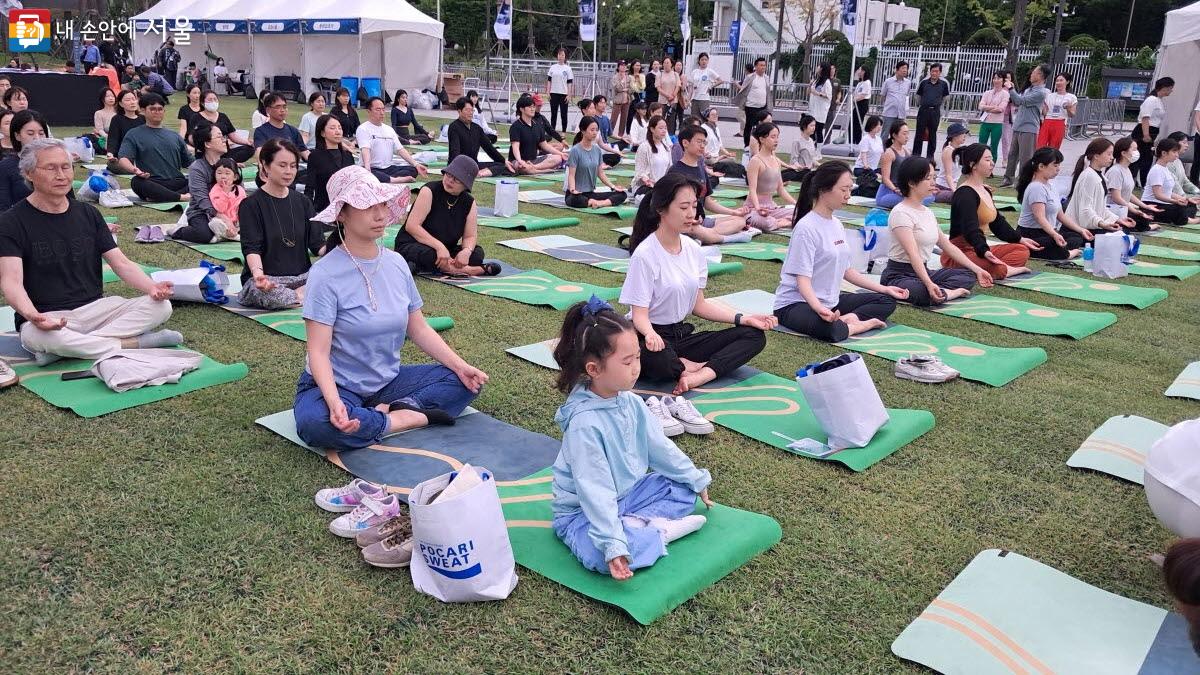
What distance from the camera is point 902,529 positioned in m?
3.61

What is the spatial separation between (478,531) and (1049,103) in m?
13.8

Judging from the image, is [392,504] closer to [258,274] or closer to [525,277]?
[258,274]

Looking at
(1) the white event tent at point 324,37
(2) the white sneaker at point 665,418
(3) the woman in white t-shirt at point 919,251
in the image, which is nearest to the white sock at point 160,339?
(2) the white sneaker at point 665,418

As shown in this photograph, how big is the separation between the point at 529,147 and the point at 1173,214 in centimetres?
915

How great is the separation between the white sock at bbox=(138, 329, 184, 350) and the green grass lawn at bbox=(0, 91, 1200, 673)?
0.33m

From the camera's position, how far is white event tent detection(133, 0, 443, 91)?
23.8 m

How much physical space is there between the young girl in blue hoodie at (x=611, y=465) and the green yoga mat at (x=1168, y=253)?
842 cm

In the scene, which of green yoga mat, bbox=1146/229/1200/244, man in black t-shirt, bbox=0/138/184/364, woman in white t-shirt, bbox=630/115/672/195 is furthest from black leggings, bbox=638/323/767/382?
green yoga mat, bbox=1146/229/1200/244

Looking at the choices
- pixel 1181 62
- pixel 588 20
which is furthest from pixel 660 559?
pixel 588 20

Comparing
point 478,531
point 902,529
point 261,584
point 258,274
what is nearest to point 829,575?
point 902,529

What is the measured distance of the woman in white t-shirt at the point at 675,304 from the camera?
4883mm

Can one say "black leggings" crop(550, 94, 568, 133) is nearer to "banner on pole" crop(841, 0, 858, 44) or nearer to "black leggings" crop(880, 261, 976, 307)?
"banner on pole" crop(841, 0, 858, 44)

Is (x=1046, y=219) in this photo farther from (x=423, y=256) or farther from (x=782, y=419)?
(x=423, y=256)

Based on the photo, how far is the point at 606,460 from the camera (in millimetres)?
3162
